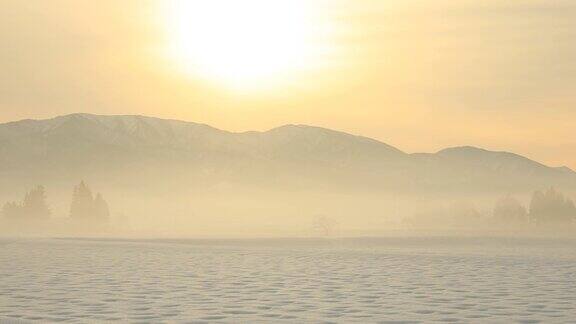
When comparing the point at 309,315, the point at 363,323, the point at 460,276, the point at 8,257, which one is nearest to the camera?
the point at 363,323

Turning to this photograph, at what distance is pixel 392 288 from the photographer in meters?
45.3

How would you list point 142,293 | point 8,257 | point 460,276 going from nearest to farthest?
point 142,293
point 460,276
point 8,257

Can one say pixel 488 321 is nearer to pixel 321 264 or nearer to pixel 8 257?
pixel 321 264

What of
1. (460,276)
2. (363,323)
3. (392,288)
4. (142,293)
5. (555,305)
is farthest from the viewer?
(460,276)

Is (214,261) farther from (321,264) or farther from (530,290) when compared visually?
(530,290)

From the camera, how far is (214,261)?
2798 inches

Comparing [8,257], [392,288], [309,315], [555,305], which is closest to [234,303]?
[309,315]

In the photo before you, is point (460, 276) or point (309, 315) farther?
point (460, 276)

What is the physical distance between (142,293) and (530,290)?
19559 mm

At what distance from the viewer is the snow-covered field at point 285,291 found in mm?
33656

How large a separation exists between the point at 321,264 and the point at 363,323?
35.7m

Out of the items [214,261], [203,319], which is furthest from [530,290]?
[214,261]

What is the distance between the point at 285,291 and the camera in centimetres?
4341

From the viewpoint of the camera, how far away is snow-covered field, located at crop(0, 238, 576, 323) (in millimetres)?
33656
